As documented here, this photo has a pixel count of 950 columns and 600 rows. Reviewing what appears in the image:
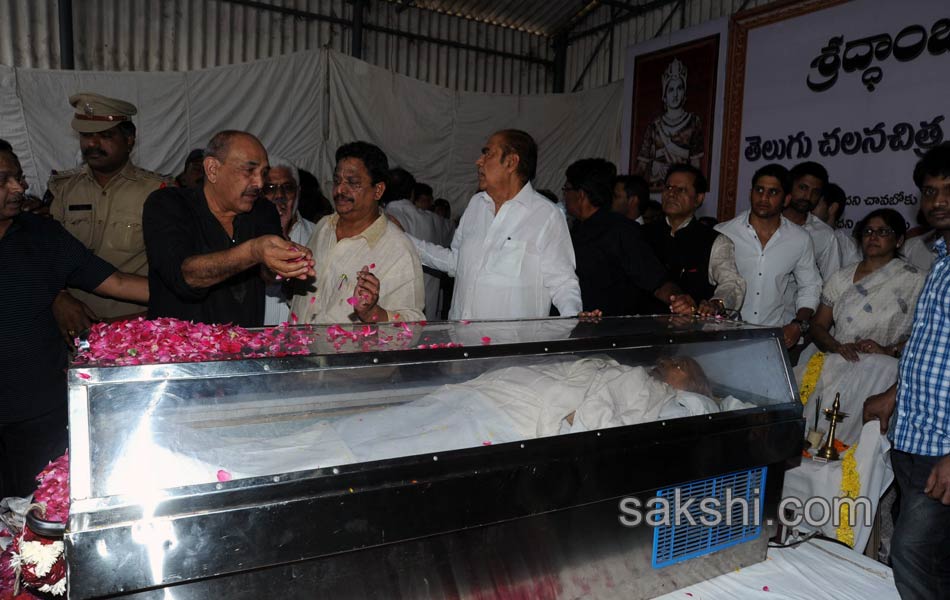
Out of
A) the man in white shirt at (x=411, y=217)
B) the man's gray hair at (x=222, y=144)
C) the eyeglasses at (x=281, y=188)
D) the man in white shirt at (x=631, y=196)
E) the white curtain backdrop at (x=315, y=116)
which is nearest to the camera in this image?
the man's gray hair at (x=222, y=144)

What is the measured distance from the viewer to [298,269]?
1922 millimetres

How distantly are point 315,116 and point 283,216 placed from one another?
4.48 m

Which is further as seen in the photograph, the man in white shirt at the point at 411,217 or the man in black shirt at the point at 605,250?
the man in white shirt at the point at 411,217

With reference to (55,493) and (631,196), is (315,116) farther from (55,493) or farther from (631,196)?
(55,493)

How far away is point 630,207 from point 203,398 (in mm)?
4379

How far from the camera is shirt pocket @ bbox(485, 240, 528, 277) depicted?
319 cm

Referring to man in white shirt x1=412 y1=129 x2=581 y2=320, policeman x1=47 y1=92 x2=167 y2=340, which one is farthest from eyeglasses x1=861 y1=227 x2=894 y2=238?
policeman x1=47 y1=92 x2=167 y2=340

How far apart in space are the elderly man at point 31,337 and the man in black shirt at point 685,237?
10.3ft

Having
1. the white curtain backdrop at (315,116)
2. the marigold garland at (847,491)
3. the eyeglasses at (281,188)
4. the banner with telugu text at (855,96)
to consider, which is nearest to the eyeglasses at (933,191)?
the marigold garland at (847,491)

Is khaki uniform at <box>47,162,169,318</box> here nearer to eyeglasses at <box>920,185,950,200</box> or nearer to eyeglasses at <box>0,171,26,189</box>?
eyeglasses at <box>0,171,26,189</box>

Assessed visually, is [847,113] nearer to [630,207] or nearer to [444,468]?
[630,207]

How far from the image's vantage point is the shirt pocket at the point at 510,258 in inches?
126

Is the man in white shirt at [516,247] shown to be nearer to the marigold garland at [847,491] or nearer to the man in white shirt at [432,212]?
the marigold garland at [847,491]

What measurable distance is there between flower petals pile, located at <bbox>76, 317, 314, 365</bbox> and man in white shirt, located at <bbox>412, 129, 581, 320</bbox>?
4.60 ft
